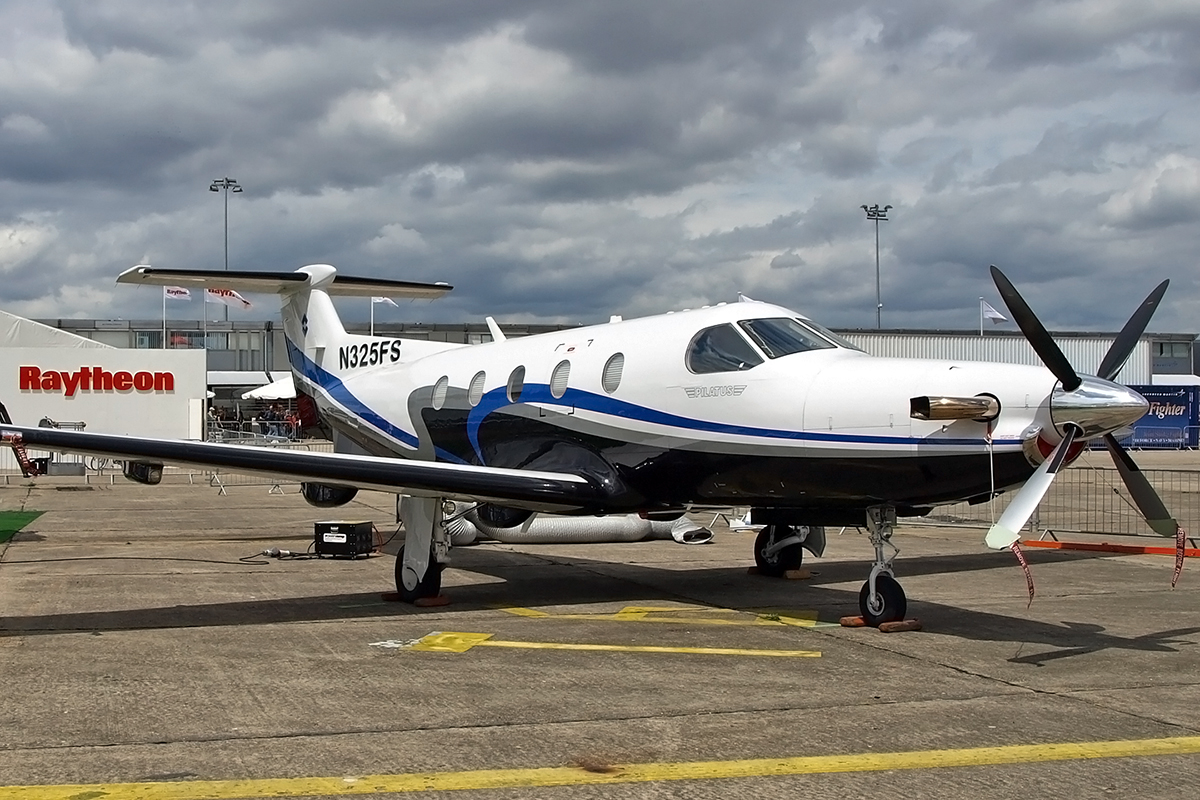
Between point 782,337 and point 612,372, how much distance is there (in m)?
2.06

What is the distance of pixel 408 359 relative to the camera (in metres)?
17.0

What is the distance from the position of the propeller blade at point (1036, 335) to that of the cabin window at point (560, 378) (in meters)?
5.05

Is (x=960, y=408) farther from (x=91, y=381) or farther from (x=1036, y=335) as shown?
(x=91, y=381)

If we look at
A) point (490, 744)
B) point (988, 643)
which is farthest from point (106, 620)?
point (988, 643)

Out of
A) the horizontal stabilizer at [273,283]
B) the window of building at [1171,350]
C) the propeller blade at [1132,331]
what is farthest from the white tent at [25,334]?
the window of building at [1171,350]

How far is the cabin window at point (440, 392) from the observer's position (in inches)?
584

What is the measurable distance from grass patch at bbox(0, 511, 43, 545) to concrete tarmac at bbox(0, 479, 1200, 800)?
4.61m

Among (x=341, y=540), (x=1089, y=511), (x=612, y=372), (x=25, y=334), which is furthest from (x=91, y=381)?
(x=612, y=372)

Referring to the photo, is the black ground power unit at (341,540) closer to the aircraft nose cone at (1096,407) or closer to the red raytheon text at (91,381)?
the aircraft nose cone at (1096,407)

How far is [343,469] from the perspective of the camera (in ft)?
36.9

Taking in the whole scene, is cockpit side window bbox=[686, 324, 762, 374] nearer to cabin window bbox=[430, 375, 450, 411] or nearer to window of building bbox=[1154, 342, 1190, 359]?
cabin window bbox=[430, 375, 450, 411]

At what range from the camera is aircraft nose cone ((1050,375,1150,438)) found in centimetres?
862

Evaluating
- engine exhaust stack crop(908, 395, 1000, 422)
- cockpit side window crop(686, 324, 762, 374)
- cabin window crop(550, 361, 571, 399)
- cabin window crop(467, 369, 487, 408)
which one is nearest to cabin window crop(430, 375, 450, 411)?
cabin window crop(467, 369, 487, 408)

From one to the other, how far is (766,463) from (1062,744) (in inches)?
183
